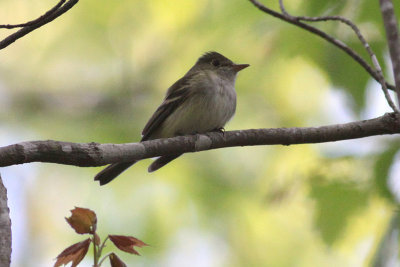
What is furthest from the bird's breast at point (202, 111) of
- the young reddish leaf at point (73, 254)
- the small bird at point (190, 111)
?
the young reddish leaf at point (73, 254)

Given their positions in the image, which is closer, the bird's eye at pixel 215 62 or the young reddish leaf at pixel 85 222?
the young reddish leaf at pixel 85 222

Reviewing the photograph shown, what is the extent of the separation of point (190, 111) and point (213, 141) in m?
1.49

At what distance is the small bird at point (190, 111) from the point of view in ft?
19.3

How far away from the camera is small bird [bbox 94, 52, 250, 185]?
589 cm

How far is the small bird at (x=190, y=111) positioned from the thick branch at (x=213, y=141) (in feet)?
4.10

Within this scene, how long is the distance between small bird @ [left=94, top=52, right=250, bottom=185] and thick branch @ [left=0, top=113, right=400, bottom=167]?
4.10 ft

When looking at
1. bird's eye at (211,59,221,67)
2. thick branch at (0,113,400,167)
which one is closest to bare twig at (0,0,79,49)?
thick branch at (0,113,400,167)

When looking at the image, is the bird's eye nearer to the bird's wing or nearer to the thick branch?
the bird's wing

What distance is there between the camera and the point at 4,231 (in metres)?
2.41

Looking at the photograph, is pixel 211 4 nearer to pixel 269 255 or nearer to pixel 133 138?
pixel 133 138

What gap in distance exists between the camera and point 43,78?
10.1 meters

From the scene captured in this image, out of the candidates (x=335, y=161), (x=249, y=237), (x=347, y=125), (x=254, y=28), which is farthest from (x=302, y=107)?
(x=347, y=125)

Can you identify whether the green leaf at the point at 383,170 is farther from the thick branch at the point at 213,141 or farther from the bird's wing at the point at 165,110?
the bird's wing at the point at 165,110

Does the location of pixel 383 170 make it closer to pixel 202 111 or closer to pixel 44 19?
pixel 202 111
